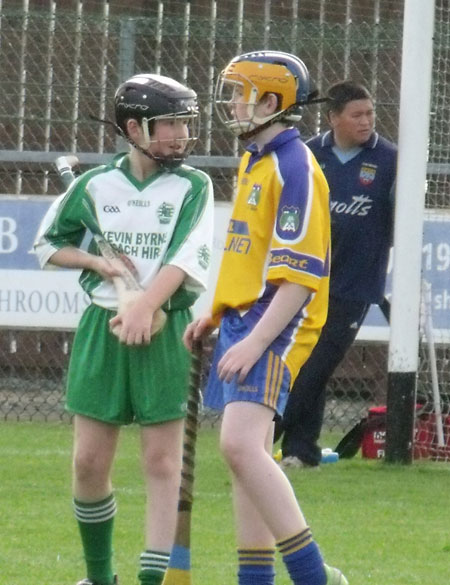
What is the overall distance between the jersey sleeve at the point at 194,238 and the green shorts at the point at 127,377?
6.5 inches

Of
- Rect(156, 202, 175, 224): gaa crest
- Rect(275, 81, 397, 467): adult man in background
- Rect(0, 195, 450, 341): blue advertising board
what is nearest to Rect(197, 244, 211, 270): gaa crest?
Rect(156, 202, 175, 224): gaa crest

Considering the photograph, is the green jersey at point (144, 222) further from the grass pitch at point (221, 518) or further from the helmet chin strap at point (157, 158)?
the grass pitch at point (221, 518)

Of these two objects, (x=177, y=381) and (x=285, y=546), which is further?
(x=177, y=381)

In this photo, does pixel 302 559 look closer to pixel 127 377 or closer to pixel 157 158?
pixel 127 377

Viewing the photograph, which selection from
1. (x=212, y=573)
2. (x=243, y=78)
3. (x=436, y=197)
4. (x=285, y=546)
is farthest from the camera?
(x=436, y=197)

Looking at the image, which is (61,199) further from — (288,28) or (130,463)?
(288,28)

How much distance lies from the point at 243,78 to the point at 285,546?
1.26 meters

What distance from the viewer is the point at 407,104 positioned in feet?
25.4

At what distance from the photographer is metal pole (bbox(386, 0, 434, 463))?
766 cm

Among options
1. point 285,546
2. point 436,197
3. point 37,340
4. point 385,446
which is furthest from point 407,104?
point 285,546

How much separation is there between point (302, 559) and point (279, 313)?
634 millimetres

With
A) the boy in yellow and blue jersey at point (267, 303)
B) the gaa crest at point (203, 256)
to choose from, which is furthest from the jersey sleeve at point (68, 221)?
the boy in yellow and blue jersey at point (267, 303)

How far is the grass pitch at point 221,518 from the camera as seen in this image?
4996 millimetres

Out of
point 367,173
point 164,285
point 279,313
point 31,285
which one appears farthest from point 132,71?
point 279,313
